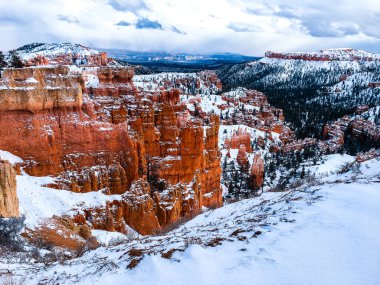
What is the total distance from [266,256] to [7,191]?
13.0m

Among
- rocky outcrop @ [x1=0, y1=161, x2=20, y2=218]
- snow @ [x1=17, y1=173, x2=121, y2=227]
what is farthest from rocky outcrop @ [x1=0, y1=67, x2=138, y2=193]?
rocky outcrop @ [x1=0, y1=161, x2=20, y2=218]

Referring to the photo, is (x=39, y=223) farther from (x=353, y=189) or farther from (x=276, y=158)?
(x=276, y=158)

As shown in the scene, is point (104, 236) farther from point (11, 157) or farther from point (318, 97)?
point (318, 97)

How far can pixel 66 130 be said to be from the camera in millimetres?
23688

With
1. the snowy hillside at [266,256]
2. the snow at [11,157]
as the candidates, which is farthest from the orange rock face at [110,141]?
the snowy hillside at [266,256]

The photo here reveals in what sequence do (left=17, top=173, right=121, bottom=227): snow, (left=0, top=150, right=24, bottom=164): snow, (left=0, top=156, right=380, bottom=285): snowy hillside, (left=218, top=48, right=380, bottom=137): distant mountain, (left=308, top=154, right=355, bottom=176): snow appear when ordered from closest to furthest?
(left=0, top=156, right=380, bottom=285): snowy hillside < (left=17, top=173, right=121, bottom=227): snow < (left=0, top=150, right=24, bottom=164): snow < (left=308, top=154, right=355, bottom=176): snow < (left=218, top=48, right=380, bottom=137): distant mountain

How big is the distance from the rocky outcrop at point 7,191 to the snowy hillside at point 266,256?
5.64 meters

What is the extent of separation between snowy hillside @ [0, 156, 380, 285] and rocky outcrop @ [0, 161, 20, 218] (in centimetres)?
564

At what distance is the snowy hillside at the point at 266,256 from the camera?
24.5 feet

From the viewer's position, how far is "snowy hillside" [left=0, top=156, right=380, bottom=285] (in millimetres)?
7480

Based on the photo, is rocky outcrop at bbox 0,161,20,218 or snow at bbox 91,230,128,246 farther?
snow at bbox 91,230,128,246

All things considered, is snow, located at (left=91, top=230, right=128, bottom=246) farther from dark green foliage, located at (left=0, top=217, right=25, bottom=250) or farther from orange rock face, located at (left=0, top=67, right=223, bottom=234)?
dark green foliage, located at (left=0, top=217, right=25, bottom=250)

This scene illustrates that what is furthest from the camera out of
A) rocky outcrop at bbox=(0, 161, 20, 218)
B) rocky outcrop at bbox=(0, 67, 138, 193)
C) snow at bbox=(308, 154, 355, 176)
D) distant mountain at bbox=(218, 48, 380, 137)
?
distant mountain at bbox=(218, 48, 380, 137)

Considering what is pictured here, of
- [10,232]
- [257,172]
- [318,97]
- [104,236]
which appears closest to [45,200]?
[104,236]
